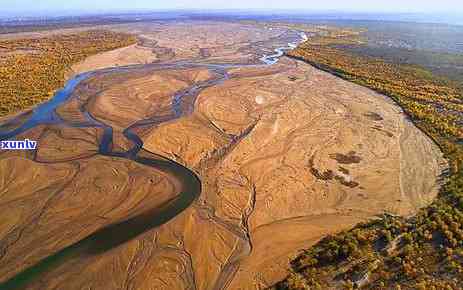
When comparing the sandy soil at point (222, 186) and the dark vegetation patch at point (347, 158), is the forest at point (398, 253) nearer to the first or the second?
the sandy soil at point (222, 186)

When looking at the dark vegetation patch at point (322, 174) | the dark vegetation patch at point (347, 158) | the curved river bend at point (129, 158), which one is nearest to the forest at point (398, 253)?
the dark vegetation patch at point (322, 174)

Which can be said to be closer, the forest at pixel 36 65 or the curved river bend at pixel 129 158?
the curved river bend at pixel 129 158

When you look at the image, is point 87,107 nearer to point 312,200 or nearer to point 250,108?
point 250,108

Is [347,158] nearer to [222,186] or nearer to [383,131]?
[383,131]

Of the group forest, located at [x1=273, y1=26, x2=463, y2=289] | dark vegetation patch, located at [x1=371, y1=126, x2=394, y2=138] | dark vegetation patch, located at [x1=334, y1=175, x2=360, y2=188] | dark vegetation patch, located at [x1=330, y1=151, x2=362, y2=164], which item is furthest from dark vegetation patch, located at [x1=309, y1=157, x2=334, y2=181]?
dark vegetation patch, located at [x1=371, y1=126, x2=394, y2=138]

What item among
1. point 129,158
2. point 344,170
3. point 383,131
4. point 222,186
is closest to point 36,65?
point 129,158

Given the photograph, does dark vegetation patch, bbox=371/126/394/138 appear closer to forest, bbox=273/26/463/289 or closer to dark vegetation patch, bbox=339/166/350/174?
forest, bbox=273/26/463/289
